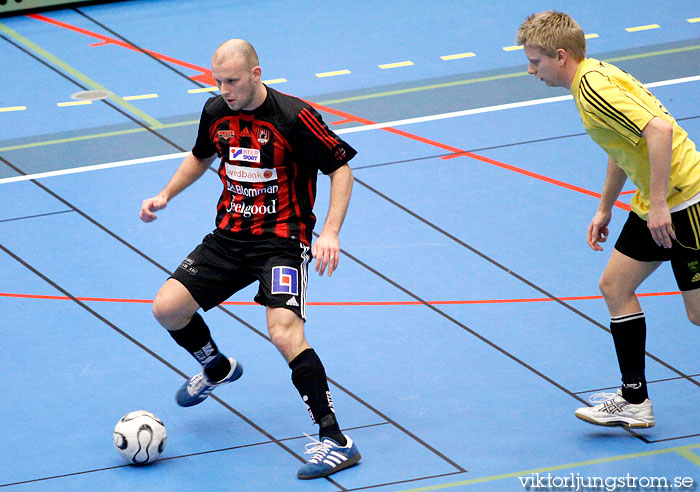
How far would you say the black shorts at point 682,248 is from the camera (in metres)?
5.36

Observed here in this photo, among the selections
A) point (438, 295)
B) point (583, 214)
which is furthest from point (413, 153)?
point (438, 295)

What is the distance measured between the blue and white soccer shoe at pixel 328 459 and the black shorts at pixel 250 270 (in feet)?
2.10

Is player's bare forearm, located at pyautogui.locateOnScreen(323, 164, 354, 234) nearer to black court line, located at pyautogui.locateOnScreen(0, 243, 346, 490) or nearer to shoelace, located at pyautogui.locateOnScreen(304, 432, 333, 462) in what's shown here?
shoelace, located at pyautogui.locateOnScreen(304, 432, 333, 462)

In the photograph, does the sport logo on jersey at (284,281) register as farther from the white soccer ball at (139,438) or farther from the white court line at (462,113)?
the white court line at (462,113)

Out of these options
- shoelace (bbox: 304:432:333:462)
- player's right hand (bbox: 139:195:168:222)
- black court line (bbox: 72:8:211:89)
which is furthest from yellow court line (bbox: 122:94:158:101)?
shoelace (bbox: 304:432:333:462)

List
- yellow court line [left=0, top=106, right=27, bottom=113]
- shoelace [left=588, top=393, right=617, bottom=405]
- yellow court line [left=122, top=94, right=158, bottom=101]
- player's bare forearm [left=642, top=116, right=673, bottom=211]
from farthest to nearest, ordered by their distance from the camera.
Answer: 1. yellow court line [left=122, top=94, right=158, bottom=101]
2. yellow court line [left=0, top=106, right=27, bottom=113]
3. shoelace [left=588, top=393, right=617, bottom=405]
4. player's bare forearm [left=642, top=116, right=673, bottom=211]

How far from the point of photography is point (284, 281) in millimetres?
5520

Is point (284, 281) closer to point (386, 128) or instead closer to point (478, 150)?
point (478, 150)

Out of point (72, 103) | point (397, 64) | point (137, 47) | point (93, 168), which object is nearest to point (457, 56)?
point (397, 64)

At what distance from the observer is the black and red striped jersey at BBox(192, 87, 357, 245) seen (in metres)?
5.55

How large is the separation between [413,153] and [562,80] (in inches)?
159

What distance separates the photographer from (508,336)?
22.0 feet

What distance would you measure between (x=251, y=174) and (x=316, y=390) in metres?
1.10

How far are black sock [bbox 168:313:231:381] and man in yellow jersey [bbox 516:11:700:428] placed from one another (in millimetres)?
1904
